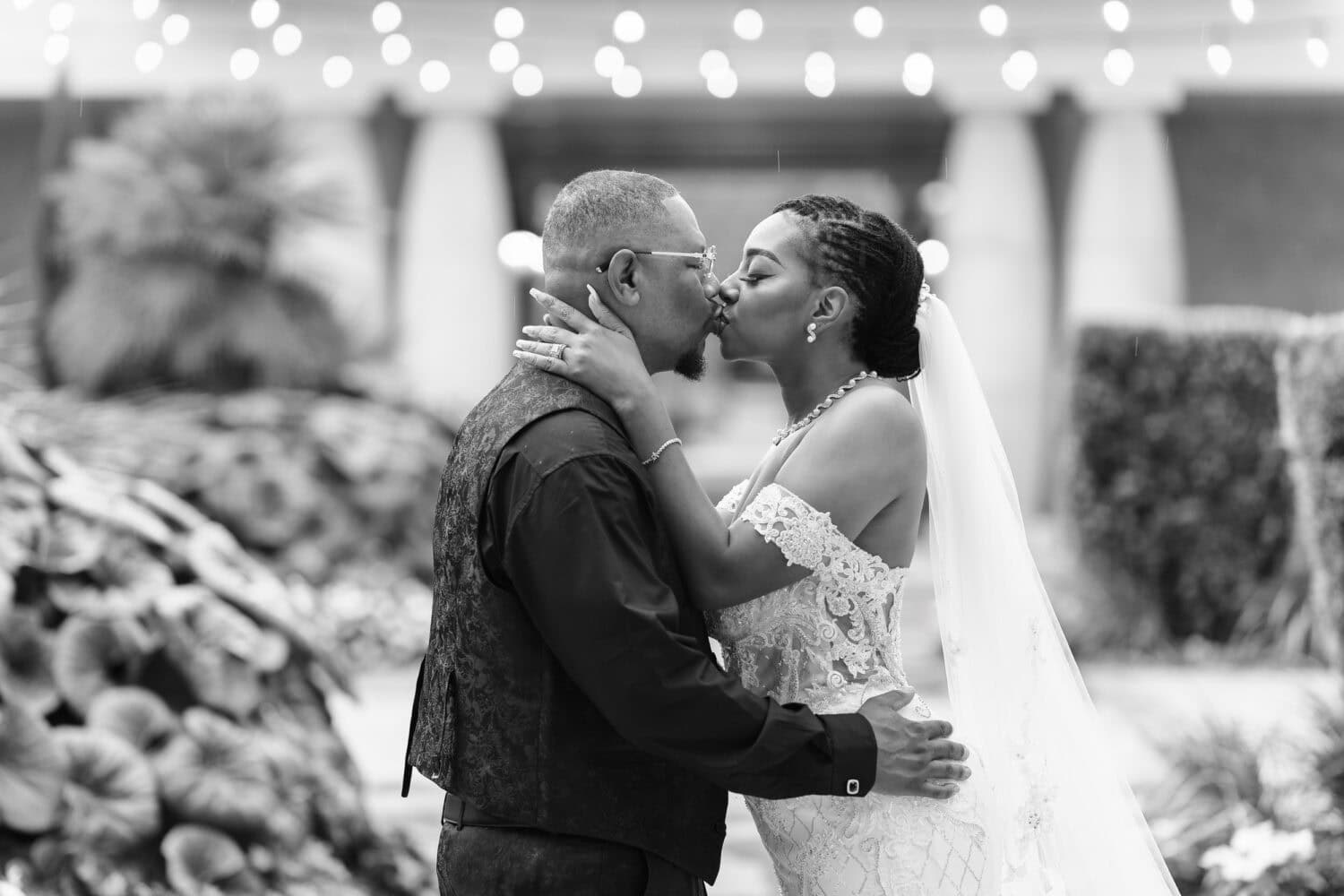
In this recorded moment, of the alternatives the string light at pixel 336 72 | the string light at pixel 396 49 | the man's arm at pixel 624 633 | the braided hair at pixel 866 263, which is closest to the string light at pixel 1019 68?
the string light at pixel 396 49

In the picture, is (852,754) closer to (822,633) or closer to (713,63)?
(822,633)

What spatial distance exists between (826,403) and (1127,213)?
12203mm

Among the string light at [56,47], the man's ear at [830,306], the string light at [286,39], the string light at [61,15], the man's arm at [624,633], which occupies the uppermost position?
the string light at [286,39]

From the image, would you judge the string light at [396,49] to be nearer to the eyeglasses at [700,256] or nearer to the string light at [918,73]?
the string light at [918,73]

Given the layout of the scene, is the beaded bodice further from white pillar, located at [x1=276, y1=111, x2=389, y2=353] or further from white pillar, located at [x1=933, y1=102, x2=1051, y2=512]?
white pillar, located at [x1=933, y1=102, x2=1051, y2=512]

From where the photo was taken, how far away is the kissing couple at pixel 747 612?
2.12m

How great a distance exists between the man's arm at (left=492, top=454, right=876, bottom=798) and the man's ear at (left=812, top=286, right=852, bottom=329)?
2.11 feet

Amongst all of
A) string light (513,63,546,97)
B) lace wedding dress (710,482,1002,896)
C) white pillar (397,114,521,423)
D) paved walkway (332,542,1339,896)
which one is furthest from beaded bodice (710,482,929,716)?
white pillar (397,114,521,423)

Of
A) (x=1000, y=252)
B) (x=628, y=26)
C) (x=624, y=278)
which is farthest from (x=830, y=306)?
(x=1000, y=252)

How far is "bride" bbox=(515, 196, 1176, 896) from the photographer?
2.41 meters

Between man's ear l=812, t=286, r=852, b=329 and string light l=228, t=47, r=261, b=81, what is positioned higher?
string light l=228, t=47, r=261, b=81

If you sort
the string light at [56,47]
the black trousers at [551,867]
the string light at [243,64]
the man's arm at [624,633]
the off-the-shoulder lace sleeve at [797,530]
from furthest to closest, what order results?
the string light at [243,64], the string light at [56,47], the off-the-shoulder lace sleeve at [797,530], the black trousers at [551,867], the man's arm at [624,633]

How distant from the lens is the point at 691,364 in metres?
2.58

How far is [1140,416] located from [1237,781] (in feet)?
14.4
